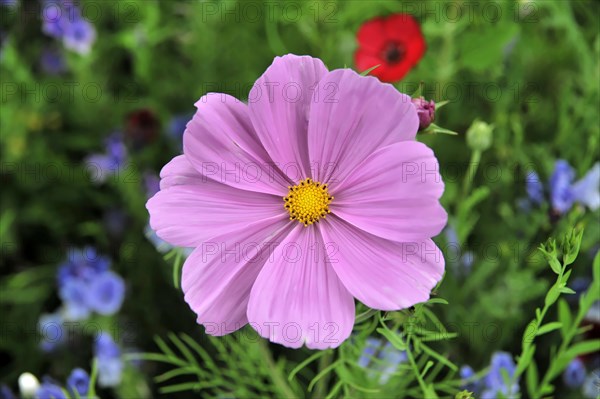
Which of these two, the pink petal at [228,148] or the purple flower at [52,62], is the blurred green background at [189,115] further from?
the pink petal at [228,148]

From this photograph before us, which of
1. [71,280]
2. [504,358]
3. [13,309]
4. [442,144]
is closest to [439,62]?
[442,144]

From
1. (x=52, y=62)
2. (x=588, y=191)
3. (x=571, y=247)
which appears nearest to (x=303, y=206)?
(x=571, y=247)

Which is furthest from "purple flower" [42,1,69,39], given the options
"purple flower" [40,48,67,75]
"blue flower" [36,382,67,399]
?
"blue flower" [36,382,67,399]

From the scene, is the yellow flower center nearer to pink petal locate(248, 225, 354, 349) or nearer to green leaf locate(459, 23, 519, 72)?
pink petal locate(248, 225, 354, 349)

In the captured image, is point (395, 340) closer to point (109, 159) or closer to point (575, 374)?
point (575, 374)

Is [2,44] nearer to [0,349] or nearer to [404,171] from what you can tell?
[0,349]

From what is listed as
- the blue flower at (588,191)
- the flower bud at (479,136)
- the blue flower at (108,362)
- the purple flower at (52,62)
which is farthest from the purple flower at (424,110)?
the purple flower at (52,62)
